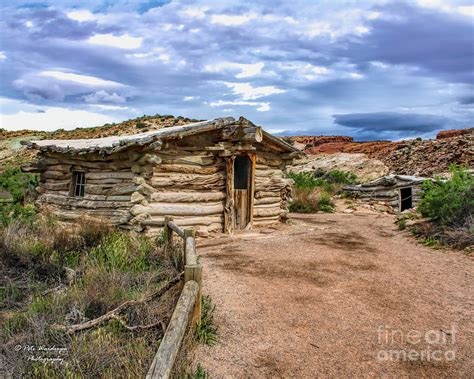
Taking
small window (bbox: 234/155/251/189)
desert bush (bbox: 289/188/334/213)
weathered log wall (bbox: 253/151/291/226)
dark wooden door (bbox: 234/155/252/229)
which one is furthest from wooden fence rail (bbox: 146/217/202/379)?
desert bush (bbox: 289/188/334/213)

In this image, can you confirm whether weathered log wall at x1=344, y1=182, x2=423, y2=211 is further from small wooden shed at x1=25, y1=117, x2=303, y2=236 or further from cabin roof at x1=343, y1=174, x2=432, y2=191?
small wooden shed at x1=25, y1=117, x2=303, y2=236

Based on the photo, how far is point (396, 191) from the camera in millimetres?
20141

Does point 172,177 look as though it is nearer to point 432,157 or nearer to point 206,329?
point 206,329

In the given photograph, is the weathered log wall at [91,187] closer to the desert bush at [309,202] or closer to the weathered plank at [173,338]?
the weathered plank at [173,338]

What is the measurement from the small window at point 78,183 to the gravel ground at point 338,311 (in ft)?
16.5

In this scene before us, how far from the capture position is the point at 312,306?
5.65 metres

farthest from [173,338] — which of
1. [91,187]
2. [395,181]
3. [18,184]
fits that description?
[395,181]

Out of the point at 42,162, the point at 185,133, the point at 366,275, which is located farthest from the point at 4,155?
the point at 366,275

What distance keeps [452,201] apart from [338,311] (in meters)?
7.60

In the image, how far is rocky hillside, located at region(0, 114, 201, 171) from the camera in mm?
41875

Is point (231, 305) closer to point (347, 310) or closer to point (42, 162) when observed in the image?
point (347, 310)

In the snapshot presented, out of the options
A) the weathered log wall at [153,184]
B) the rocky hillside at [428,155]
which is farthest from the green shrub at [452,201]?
the rocky hillside at [428,155]

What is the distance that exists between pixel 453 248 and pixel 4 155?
44.8 m

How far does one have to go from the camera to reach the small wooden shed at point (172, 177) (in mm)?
Result: 10258
